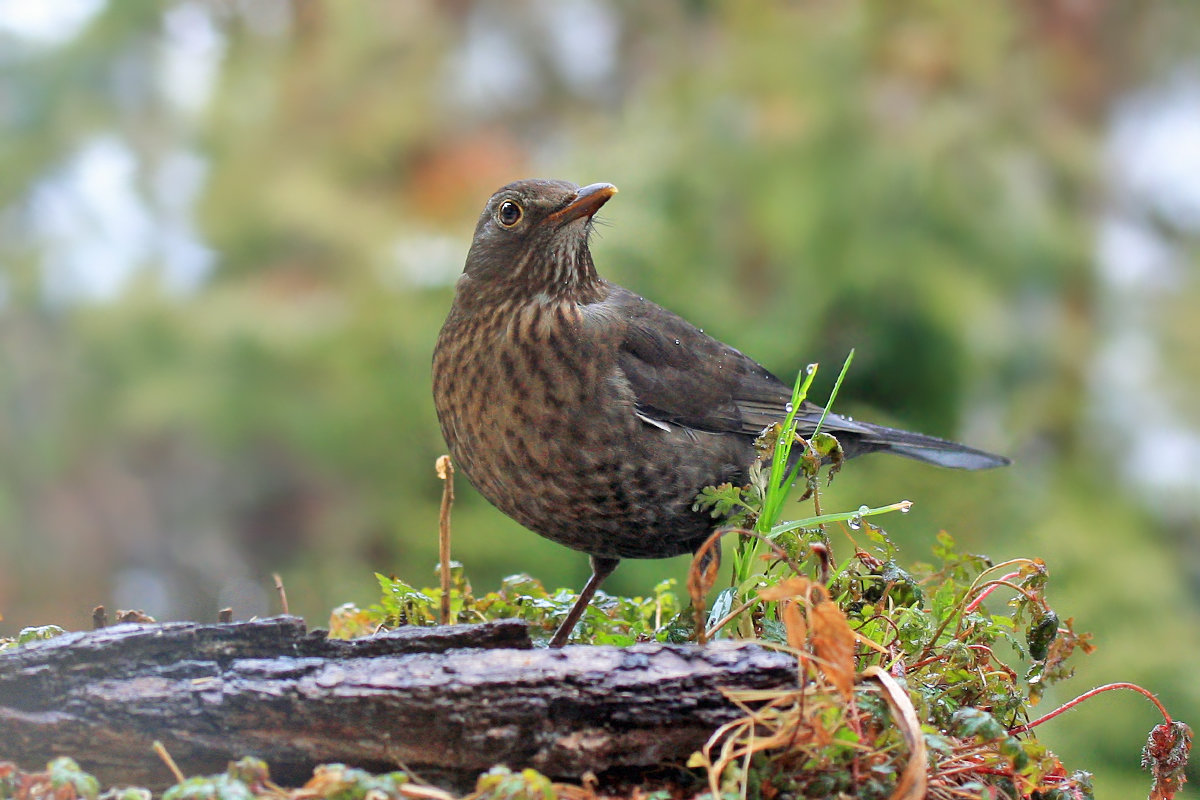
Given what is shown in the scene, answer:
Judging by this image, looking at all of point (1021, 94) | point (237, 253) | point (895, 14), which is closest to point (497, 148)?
point (237, 253)

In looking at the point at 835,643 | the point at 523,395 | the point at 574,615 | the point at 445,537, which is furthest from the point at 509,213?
the point at 835,643

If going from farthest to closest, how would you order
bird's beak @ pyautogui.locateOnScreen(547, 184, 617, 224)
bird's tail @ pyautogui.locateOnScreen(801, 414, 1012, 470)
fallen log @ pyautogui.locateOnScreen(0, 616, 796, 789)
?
bird's tail @ pyautogui.locateOnScreen(801, 414, 1012, 470) < bird's beak @ pyautogui.locateOnScreen(547, 184, 617, 224) < fallen log @ pyautogui.locateOnScreen(0, 616, 796, 789)

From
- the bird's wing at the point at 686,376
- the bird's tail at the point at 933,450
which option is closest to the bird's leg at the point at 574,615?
the bird's wing at the point at 686,376

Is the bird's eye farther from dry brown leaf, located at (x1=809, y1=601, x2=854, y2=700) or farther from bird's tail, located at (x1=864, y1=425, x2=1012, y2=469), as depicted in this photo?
dry brown leaf, located at (x1=809, y1=601, x2=854, y2=700)

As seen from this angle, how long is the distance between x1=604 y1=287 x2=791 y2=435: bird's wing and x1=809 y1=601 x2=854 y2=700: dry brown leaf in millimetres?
1026

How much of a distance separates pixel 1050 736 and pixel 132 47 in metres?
5.50

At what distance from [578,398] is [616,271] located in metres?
1.78

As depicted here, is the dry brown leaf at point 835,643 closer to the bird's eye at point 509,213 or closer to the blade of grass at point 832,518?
the blade of grass at point 832,518

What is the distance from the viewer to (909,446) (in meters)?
3.16

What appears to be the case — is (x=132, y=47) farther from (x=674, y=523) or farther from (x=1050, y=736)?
(x=1050, y=736)

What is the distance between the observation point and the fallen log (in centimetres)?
174

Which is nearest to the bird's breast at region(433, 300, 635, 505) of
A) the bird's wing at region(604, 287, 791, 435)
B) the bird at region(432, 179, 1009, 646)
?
the bird at region(432, 179, 1009, 646)

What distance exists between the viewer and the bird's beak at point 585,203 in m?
2.64

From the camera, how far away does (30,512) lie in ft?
18.9
